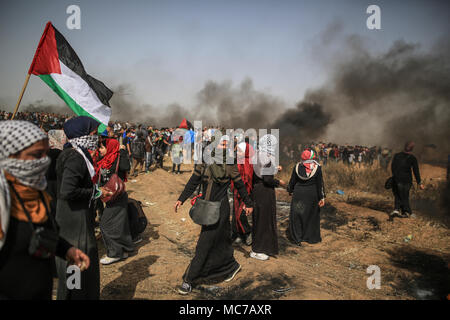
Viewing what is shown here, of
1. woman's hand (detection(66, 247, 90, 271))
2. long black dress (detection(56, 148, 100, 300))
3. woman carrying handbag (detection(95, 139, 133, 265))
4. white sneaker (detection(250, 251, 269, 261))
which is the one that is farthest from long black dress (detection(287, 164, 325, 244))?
woman's hand (detection(66, 247, 90, 271))

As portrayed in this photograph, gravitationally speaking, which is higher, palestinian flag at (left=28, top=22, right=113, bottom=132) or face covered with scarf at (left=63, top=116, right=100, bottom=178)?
palestinian flag at (left=28, top=22, right=113, bottom=132)

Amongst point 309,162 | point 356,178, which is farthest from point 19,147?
point 356,178

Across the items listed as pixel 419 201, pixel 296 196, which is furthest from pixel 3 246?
pixel 419 201

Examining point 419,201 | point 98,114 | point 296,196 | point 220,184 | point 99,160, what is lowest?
point 419,201

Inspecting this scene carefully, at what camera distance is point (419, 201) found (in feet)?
30.9

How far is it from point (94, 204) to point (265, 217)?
2725mm

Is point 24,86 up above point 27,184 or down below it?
above

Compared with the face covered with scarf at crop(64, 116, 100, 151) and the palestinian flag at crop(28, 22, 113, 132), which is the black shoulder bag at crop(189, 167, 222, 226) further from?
the palestinian flag at crop(28, 22, 113, 132)

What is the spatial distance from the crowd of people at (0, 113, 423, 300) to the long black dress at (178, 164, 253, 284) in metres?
0.01

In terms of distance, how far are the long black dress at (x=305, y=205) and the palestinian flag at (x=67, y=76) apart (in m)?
3.92

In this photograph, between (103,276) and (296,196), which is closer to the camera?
(103,276)

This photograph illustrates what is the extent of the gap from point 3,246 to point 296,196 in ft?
16.4

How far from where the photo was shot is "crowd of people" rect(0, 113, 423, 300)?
1.49 meters
